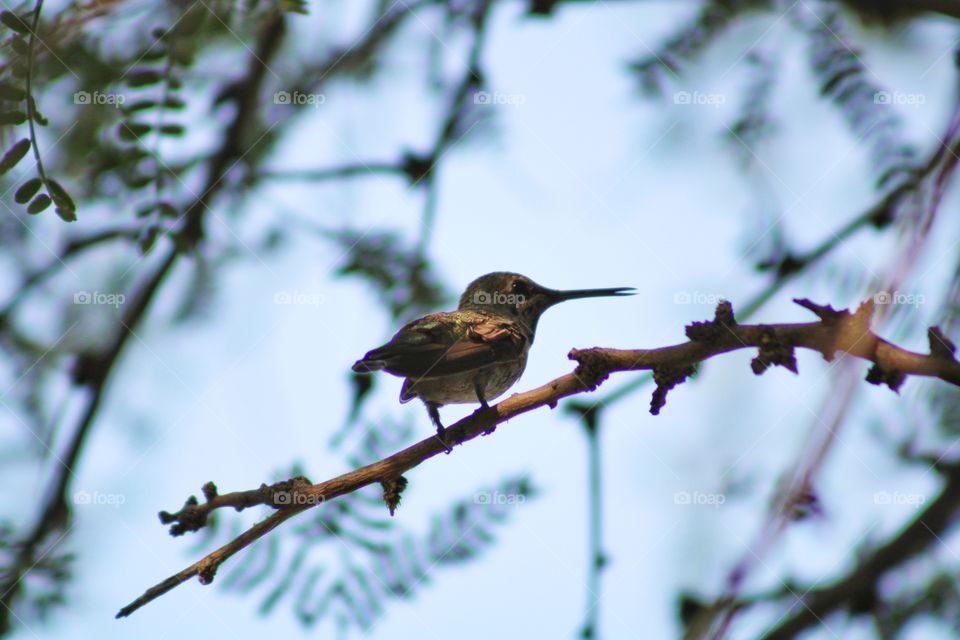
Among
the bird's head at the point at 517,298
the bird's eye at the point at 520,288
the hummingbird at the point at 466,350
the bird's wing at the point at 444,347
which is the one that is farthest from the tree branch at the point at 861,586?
the bird's eye at the point at 520,288

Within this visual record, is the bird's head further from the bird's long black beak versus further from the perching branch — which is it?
the perching branch

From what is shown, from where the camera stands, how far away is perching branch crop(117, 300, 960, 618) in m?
2.21

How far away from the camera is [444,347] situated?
4.09m

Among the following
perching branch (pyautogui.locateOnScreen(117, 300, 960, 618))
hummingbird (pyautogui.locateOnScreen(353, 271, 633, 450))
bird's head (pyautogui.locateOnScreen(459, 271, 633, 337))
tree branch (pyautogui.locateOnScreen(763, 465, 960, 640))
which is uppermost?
bird's head (pyautogui.locateOnScreen(459, 271, 633, 337))

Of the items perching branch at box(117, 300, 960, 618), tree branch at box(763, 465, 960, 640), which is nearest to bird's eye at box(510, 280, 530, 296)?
perching branch at box(117, 300, 960, 618)

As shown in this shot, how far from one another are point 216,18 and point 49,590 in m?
2.89

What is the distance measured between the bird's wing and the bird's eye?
77cm

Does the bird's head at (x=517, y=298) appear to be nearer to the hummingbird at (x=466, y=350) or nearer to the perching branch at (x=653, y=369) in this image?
the hummingbird at (x=466, y=350)

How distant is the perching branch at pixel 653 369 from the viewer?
2.21m

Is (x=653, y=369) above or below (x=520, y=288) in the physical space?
below

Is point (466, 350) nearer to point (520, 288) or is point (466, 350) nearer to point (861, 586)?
point (520, 288)

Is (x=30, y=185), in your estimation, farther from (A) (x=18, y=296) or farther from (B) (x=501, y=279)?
(B) (x=501, y=279)

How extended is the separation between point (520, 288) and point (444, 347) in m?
1.70

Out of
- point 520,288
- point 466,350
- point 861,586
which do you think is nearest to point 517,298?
point 520,288
